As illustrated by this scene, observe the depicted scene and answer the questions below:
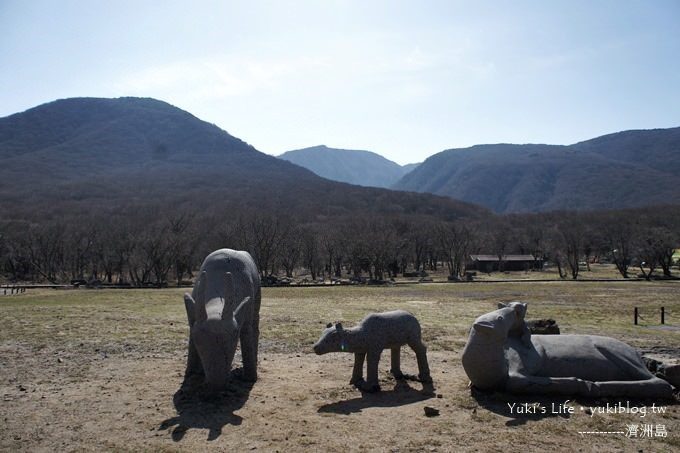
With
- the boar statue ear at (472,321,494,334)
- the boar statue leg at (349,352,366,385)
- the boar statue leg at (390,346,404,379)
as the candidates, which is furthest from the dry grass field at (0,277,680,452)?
the boar statue ear at (472,321,494,334)

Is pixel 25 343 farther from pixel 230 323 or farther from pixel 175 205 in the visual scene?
pixel 175 205

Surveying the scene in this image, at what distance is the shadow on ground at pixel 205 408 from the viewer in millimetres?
8094

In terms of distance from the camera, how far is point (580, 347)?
9.55 meters

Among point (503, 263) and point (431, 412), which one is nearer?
point (431, 412)

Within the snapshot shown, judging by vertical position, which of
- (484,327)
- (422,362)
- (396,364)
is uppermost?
(484,327)

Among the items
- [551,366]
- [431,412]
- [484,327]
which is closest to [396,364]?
[431,412]

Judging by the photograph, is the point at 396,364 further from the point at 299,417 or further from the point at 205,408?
the point at 205,408

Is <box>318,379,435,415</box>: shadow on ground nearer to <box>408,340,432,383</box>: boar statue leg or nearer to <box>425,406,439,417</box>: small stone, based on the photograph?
<box>408,340,432,383</box>: boar statue leg

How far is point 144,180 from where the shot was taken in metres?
138

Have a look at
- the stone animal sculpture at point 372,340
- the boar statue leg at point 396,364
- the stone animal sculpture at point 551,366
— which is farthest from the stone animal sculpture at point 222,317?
the stone animal sculpture at point 551,366

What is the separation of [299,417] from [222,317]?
2304 mm

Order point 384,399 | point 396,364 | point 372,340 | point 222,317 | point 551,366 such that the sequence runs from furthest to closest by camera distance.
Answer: point 396,364
point 372,340
point 384,399
point 551,366
point 222,317

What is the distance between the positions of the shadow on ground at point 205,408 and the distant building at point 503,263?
75.8 metres

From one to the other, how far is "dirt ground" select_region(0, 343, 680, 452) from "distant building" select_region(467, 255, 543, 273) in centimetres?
7406
